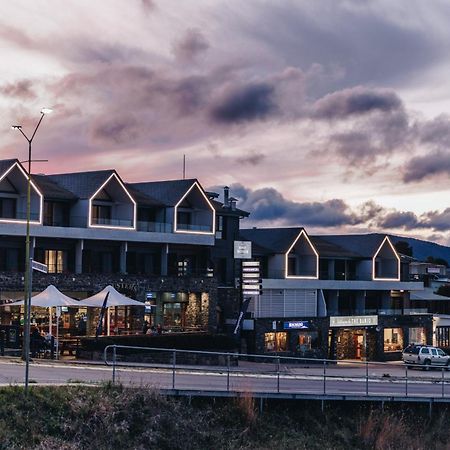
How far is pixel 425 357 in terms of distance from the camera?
214ft

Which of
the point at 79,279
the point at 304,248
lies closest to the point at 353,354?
the point at 304,248

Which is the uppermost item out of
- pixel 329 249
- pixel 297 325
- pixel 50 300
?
pixel 329 249

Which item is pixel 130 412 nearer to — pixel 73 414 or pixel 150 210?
pixel 73 414

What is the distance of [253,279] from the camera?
65.6 metres

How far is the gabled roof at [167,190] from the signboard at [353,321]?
51.2 ft

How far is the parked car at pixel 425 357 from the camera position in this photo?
213ft

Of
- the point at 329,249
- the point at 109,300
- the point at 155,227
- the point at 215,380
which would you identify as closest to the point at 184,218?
the point at 155,227

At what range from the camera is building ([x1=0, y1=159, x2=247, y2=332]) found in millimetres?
58875

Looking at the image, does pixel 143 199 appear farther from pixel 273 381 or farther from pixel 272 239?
pixel 273 381

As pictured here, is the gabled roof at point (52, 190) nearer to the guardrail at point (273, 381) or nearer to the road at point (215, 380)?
the guardrail at point (273, 381)

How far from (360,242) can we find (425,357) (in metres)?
20.7

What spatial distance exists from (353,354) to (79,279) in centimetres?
2648

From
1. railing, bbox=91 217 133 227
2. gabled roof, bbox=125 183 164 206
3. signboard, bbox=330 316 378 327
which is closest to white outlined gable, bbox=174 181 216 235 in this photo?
gabled roof, bbox=125 183 164 206

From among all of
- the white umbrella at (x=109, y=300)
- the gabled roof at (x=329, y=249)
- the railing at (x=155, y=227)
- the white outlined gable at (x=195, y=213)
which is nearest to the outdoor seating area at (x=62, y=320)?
the white umbrella at (x=109, y=300)
